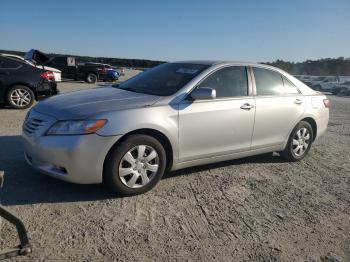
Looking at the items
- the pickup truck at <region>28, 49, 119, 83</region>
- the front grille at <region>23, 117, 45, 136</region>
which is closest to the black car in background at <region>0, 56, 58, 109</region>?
the front grille at <region>23, 117, 45, 136</region>

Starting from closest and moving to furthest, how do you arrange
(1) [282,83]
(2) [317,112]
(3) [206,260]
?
(3) [206,260]
(1) [282,83]
(2) [317,112]

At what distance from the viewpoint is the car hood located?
418 centimetres

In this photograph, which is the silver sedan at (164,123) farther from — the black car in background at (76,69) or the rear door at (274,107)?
the black car in background at (76,69)

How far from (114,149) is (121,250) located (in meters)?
1.25

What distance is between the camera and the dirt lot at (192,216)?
332 centimetres

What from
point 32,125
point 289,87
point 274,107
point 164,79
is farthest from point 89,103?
point 289,87

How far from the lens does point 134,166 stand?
435 cm

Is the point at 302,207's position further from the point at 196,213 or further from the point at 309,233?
the point at 196,213

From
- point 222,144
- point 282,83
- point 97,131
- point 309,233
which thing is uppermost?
point 282,83

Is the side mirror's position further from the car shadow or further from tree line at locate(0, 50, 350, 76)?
tree line at locate(0, 50, 350, 76)

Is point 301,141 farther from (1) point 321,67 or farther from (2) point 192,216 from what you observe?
(1) point 321,67

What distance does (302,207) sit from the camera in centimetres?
452

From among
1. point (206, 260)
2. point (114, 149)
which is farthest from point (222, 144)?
point (206, 260)

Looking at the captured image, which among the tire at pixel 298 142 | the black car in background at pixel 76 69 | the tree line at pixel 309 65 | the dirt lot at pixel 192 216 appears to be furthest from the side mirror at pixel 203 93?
the tree line at pixel 309 65
